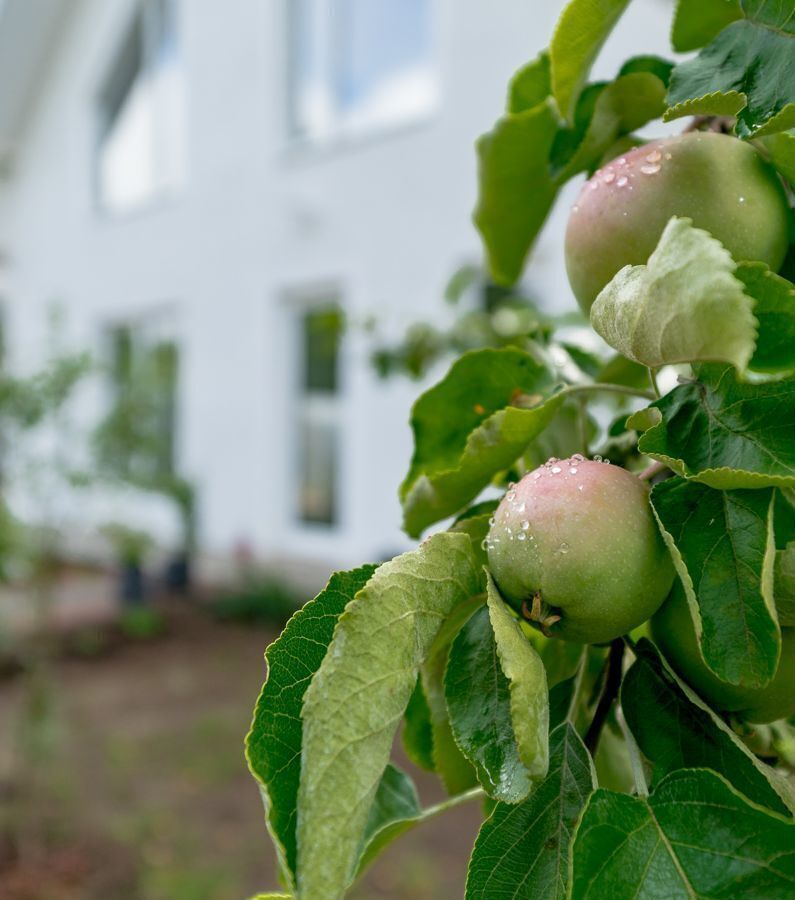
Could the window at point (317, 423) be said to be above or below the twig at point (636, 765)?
below

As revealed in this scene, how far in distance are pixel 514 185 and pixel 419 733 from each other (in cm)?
43

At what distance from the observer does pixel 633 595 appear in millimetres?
500

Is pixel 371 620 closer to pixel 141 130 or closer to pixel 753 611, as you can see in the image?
pixel 753 611

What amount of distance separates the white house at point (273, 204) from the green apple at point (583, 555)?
4.12 meters

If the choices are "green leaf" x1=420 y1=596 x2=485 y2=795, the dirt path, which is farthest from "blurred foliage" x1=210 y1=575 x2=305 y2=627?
"green leaf" x1=420 y1=596 x2=485 y2=795

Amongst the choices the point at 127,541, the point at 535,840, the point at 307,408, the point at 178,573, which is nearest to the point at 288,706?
the point at 535,840

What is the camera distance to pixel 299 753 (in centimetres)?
45

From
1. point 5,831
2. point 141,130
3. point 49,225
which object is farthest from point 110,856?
point 49,225

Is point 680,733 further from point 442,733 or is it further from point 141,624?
point 141,624

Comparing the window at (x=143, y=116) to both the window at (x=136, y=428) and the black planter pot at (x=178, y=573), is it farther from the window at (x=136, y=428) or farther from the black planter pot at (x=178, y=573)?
the black planter pot at (x=178, y=573)

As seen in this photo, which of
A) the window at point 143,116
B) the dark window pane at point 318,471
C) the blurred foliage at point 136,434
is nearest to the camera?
the blurred foliage at point 136,434

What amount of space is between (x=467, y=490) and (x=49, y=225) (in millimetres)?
10443

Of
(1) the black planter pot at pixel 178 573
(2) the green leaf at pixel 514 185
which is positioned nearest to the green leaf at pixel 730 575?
(2) the green leaf at pixel 514 185

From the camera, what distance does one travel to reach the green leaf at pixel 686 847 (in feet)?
1.46
